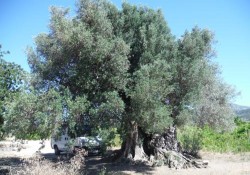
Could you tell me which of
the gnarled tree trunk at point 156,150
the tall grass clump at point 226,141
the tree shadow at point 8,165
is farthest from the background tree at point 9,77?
the tall grass clump at point 226,141

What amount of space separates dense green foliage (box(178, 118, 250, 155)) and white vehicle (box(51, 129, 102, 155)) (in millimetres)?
5507

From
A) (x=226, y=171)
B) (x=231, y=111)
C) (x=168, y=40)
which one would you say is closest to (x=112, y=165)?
(x=226, y=171)

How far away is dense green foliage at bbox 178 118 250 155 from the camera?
21938 millimetres

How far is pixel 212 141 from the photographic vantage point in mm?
24812

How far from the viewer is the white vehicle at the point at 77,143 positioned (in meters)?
13.5

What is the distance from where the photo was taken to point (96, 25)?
1336cm

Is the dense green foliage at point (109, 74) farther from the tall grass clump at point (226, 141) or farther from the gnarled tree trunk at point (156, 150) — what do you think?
the tall grass clump at point (226, 141)

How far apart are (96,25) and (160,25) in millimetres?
3208

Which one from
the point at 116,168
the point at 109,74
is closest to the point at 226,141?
the point at 116,168

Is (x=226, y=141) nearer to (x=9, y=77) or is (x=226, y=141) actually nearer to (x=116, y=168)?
(x=116, y=168)

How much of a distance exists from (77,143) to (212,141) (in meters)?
10.9


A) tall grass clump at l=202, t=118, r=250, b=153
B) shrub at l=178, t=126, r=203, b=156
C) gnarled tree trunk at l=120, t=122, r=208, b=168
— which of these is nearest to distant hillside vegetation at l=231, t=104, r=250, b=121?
tall grass clump at l=202, t=118, r=250, b=153

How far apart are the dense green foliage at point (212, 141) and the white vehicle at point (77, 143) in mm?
5507

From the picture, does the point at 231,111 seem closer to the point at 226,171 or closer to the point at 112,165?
the point at 226,171
